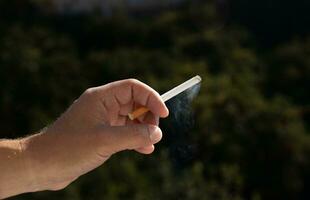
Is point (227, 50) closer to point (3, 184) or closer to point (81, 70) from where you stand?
point (81, 70)

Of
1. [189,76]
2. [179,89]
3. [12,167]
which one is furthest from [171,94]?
[189,76]

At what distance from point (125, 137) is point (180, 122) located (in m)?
0.23

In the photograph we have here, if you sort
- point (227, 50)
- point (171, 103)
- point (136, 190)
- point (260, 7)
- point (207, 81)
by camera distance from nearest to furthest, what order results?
point (171, 103) < point (136, 190) < point (207, 81) < point (227, 50) < point (260, 7)

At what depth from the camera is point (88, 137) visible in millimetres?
1004

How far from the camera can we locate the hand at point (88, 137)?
1.00m

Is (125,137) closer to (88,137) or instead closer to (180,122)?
(88,137)

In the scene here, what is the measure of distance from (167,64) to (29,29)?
2.12 meters

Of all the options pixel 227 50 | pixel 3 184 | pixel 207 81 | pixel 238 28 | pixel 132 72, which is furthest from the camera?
pixel 238 28

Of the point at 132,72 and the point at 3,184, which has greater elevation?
the point at 3,184

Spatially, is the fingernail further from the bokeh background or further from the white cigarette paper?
the bokeh background

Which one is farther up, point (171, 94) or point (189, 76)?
point (171, 94)

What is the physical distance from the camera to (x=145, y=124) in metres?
1.03

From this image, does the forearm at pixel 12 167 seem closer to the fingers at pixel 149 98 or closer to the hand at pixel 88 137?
the hand at pixel 88 137

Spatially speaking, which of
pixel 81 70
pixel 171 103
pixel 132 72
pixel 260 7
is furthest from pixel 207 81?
pixel 171 103
